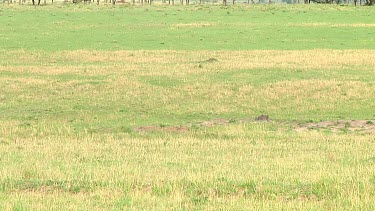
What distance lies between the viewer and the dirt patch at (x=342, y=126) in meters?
21.1

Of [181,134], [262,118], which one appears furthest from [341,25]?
[181,134]

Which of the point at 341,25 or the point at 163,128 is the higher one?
the point at 341,25

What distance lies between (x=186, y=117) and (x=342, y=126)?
17.4 ft

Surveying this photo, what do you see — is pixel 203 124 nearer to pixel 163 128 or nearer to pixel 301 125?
pixel 163 128

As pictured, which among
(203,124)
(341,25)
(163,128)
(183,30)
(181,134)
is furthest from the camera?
(341,25)

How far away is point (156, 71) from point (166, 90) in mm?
4935

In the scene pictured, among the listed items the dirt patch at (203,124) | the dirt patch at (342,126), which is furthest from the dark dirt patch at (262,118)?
the dirt patch at (342,126)

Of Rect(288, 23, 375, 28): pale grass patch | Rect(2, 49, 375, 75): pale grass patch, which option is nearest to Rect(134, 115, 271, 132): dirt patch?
Rect(2, 49, 375, 75): pale grass patch

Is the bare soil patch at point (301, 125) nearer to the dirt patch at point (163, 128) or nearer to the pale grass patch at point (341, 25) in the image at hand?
the dirt patch at point (163, 128)

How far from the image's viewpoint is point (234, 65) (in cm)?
3494

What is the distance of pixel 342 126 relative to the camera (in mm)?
21688

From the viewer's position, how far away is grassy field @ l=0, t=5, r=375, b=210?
11.2 m

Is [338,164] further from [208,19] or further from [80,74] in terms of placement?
[208,19]

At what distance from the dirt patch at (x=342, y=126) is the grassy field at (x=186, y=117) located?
0.14 m
